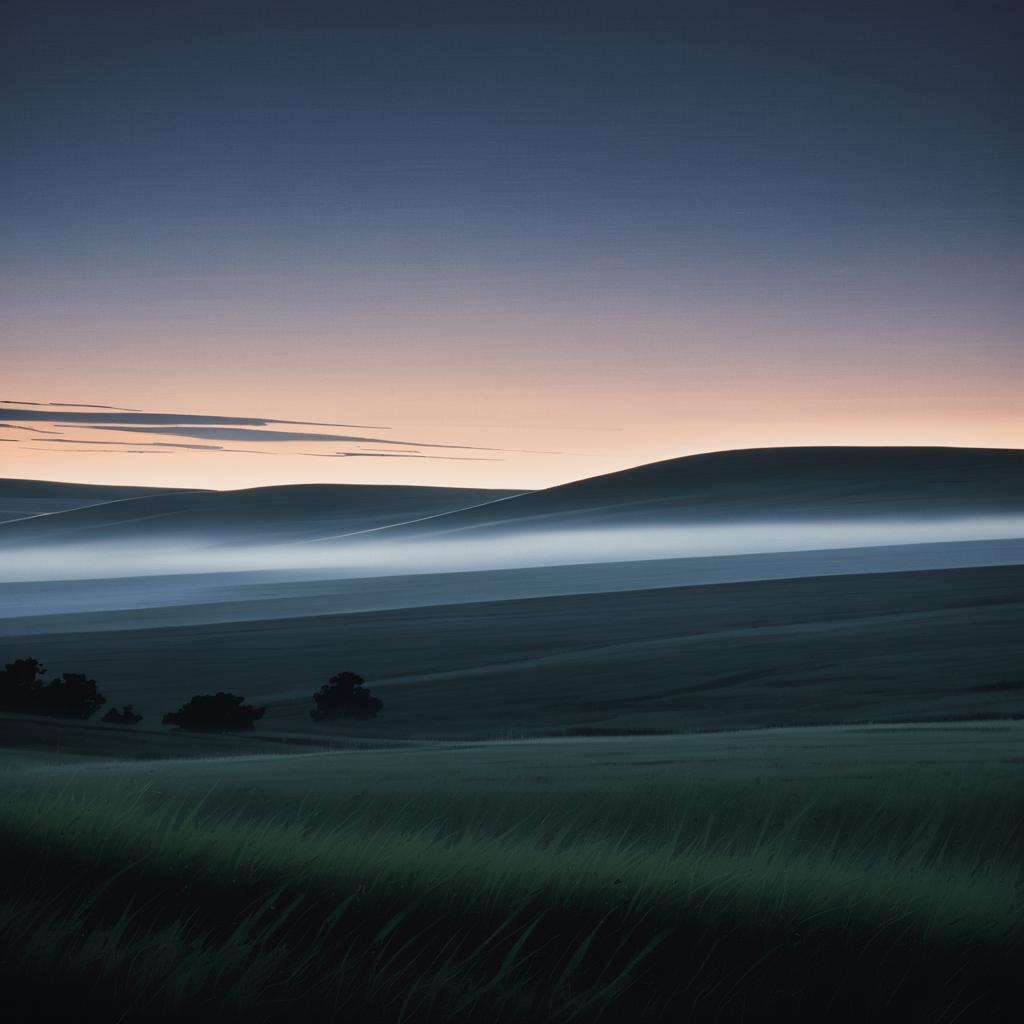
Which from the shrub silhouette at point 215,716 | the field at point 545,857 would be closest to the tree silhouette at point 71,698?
the shrub silhouette at point 215,716

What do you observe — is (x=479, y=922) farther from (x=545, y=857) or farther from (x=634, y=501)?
(x=634, y=501)

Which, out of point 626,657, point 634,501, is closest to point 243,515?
point 634,501

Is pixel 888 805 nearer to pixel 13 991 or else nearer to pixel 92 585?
pixel 13 991

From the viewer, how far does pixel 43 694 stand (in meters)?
15.7

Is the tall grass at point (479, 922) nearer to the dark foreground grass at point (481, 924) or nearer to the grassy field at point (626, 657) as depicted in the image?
the dark foreground grass at point (481, 924)

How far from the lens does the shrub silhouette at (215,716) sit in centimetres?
1440

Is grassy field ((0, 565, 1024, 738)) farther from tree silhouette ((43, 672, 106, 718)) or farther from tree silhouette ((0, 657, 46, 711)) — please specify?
tree silhouette ((0, 657, 46, 711))

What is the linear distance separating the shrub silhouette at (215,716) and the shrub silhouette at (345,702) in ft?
3.05

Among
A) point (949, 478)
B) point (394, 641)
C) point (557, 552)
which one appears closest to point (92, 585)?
point (557, 552)

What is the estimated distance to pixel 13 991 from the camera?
9.62 ft

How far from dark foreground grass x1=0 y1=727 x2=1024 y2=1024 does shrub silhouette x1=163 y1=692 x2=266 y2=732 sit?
32.2 ft

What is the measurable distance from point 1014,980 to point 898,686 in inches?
553

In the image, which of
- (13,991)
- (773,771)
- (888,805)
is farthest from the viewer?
(773,771)

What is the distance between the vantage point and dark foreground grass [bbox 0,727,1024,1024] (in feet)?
9.64
